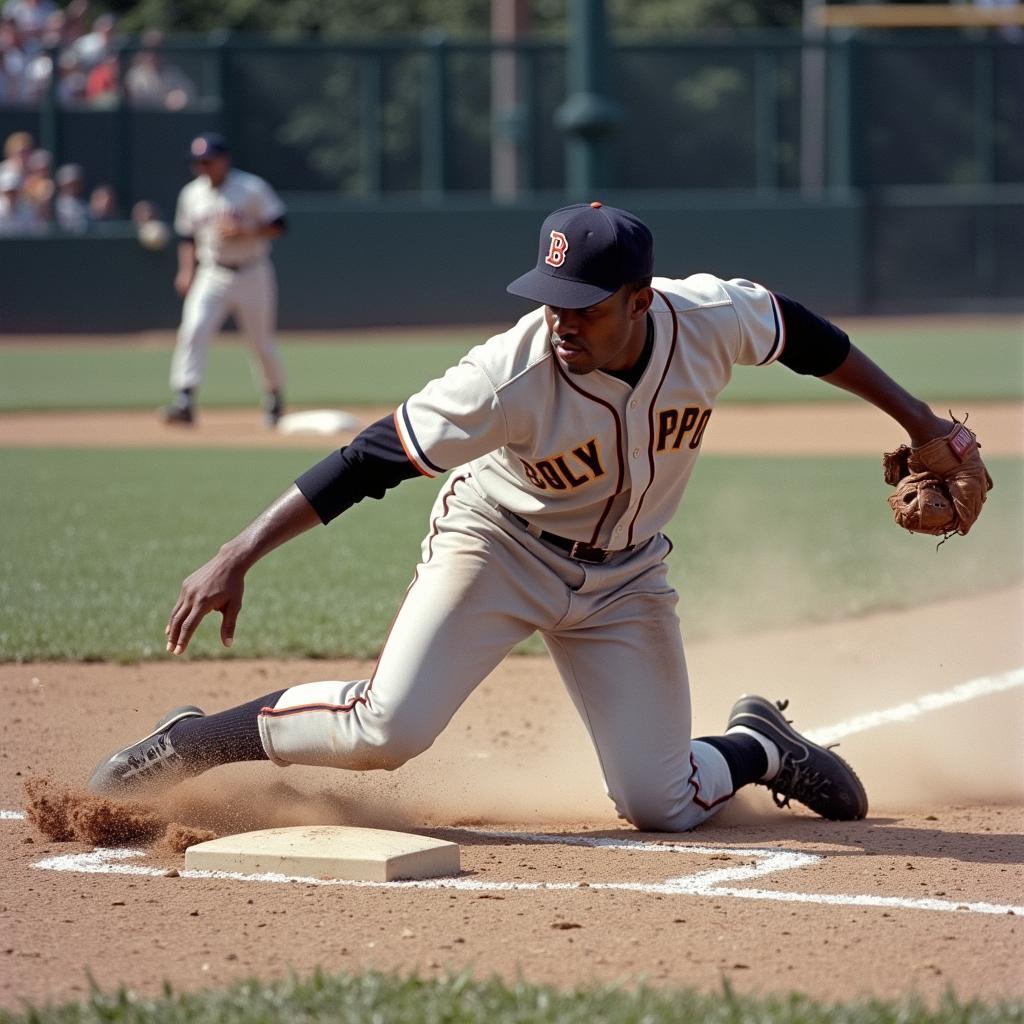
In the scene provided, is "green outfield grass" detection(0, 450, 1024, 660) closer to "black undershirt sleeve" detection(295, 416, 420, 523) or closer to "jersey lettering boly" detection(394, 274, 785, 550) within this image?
"jersey lettering boly" detection(394, 274, 785, 550)

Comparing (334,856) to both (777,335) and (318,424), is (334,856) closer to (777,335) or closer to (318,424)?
(777,335)

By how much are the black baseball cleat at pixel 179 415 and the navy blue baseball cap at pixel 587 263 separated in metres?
9.29

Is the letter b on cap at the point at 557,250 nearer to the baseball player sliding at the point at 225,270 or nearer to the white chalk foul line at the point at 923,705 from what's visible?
the white chalk foul line at the point at 923,705

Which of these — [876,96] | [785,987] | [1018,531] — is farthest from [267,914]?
[876,96]

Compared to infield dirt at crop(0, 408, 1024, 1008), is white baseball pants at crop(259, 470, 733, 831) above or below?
above

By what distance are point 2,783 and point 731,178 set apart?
68.1 feet

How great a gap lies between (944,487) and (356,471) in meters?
1.49

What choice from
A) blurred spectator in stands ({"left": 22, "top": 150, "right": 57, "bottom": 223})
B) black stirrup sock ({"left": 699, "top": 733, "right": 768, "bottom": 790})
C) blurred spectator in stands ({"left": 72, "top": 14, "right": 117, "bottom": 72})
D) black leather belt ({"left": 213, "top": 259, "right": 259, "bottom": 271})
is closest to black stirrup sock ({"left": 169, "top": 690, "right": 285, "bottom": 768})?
black stirrup sock ({"left": 699, "top": 733, "right": 768, "bottom": 790})

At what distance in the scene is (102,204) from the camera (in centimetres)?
2078

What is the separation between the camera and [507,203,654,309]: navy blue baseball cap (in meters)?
3.55

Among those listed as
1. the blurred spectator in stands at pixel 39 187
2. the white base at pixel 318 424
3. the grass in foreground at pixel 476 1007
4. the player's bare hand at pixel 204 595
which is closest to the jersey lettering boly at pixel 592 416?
the player's bare hand at pixel 204 595

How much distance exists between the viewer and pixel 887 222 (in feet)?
78.7

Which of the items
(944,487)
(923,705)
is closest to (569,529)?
(944,487)

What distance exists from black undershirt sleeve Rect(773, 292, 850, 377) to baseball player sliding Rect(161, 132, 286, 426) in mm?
8857
